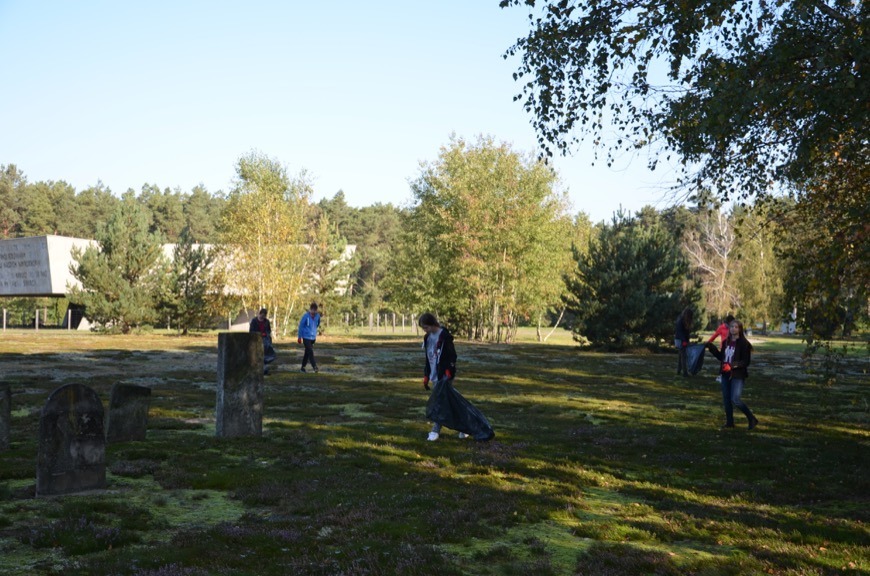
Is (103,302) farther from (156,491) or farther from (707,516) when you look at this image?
(707,516)

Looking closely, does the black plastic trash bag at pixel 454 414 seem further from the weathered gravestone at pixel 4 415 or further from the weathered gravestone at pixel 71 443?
the weathered gravestone at pixel 4 415

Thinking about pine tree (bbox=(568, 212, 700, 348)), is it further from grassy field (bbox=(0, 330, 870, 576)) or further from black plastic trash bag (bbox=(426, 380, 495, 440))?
black plastic trash bag (bbox=(426, 380, 495, 440))

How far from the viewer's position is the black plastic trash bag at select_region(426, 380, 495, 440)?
13797 mm

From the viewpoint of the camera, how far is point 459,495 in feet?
31.6

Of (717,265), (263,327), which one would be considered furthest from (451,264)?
(717,265)

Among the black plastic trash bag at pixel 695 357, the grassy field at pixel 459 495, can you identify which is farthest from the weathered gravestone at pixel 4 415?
the black plastic trash bag at pixel 695 357

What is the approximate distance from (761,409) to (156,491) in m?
15.0

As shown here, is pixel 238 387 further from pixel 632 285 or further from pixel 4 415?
pixel 632 285

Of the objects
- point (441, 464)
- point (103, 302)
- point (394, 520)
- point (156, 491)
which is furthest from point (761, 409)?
point (103, 302)

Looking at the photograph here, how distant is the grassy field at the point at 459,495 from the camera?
707cm

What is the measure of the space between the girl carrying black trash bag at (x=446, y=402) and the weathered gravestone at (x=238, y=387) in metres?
Result: 3.11

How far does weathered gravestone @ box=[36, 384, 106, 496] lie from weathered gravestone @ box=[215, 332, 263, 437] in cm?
381

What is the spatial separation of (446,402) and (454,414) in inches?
10.3

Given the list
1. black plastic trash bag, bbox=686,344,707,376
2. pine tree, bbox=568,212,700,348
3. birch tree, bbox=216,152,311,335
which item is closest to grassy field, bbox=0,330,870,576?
black plastic trash bag, bbox=686,344,707,376
